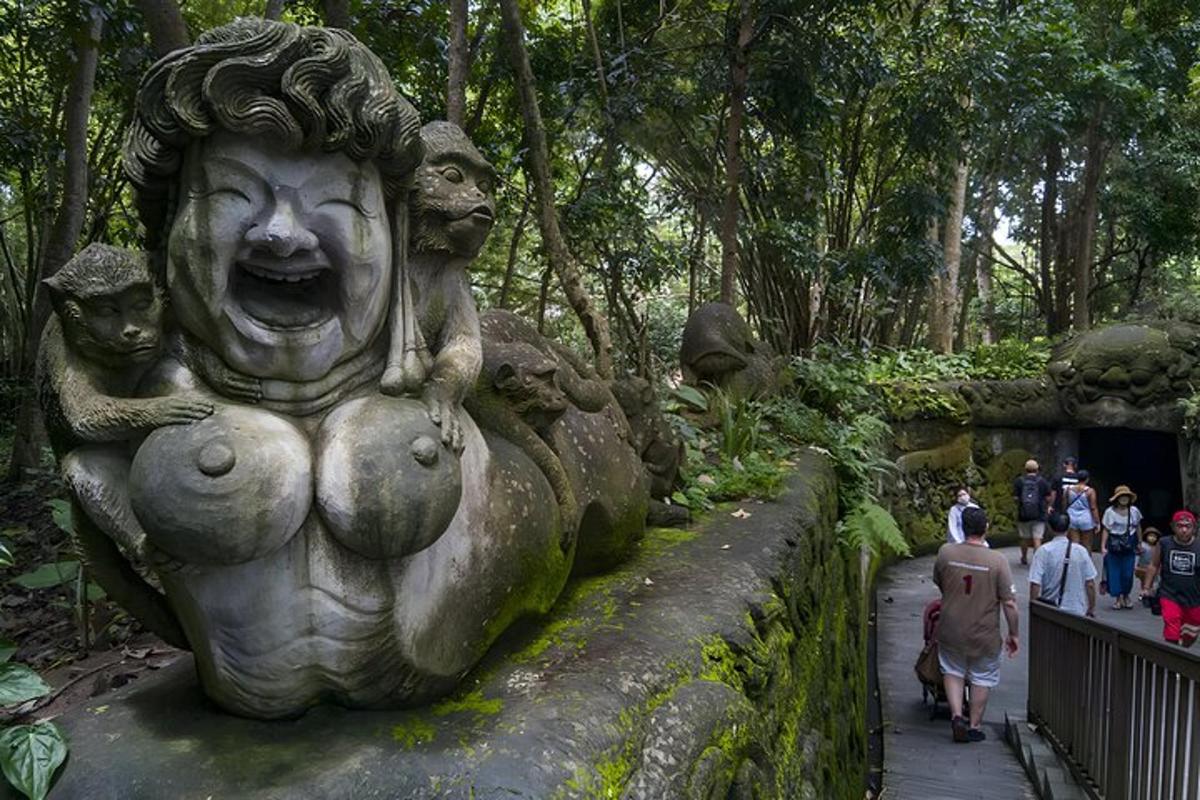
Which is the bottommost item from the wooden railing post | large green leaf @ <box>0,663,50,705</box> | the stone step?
the stone step

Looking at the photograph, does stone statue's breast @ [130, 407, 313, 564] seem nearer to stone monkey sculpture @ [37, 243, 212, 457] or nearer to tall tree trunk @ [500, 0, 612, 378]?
stone monkey sculpture @ [37, 243, 212, 457]

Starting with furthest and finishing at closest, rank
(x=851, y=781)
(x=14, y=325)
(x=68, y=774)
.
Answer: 1. (x=14, y=325)
2. (x=851, y=781)
3. (x=68, y=774)

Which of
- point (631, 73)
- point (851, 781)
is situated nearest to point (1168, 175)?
point (631, 73)

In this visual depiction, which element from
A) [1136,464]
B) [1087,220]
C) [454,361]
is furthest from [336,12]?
[1087,220]

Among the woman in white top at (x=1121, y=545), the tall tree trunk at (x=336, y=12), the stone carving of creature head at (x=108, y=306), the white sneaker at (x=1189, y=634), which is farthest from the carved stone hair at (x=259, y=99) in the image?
the woman in white top at (x=1121, y=545)

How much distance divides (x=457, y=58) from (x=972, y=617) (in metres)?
4.78

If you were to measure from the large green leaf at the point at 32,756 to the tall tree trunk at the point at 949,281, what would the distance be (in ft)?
45.1

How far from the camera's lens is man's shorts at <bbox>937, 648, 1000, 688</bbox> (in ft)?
19.4

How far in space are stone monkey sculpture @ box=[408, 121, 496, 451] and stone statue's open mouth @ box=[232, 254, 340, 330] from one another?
0.28 meters

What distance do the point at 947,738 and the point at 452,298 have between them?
5.52 m

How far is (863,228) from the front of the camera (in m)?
12.3

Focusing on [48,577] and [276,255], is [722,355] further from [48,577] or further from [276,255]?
[276,255]

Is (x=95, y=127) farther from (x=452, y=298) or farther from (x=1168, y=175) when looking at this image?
(x=1168, y=175)

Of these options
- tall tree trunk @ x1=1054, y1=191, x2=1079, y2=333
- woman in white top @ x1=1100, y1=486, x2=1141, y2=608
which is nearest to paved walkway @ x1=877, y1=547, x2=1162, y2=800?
woman in white top @ x1=1100, y1=486, x2=1141, y2=608
